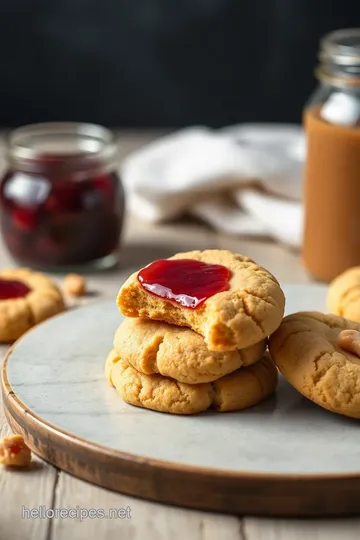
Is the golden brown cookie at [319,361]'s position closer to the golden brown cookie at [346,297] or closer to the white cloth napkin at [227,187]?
the golden brown cookie at [346,297]

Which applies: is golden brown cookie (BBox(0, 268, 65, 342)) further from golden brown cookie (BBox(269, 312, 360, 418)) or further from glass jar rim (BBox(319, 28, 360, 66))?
glass jar rim (BBox(319, 28, 360, 66))

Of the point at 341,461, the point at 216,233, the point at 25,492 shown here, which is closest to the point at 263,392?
the point at 341,461

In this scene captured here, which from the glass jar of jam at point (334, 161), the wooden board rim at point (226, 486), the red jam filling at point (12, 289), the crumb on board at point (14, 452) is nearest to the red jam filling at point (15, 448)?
the crumb on board at point (14, 452)

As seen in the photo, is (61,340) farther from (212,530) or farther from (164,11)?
(164,11)

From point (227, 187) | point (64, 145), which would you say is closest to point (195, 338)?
point (64, 145)

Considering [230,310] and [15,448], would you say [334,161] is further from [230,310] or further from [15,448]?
[15,448]
